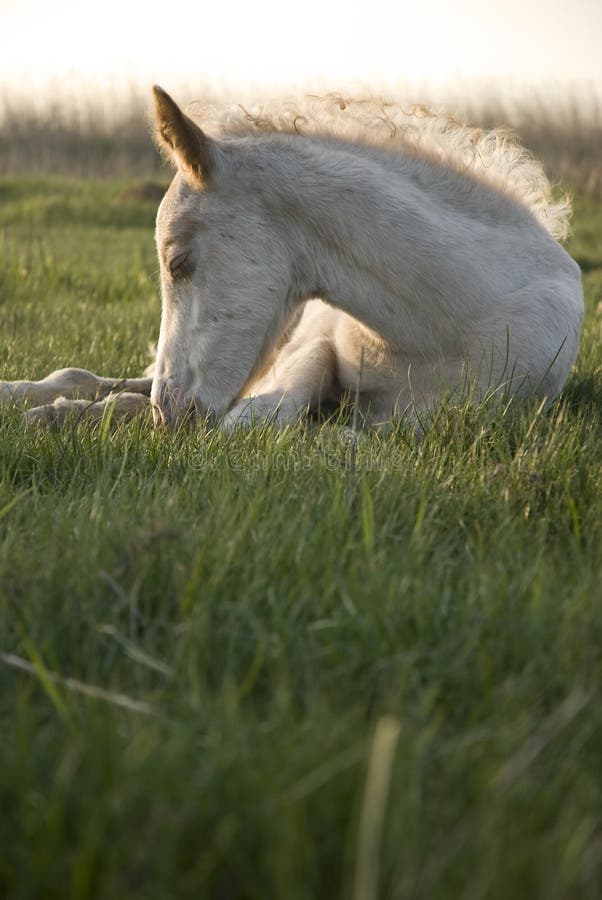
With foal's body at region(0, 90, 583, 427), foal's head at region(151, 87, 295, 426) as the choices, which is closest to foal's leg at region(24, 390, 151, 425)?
foal's body at region(0, 90, 583, 427)

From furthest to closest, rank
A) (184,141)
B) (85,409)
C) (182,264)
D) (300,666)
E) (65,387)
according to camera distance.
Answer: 1. (65,387)
2. (182,264)
3. (184,141)
4. (85,409)
5. (300,666)

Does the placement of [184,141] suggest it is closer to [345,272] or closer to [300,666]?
[345,272]

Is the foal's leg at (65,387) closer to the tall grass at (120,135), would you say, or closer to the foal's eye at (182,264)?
the foal's eye at (182,264)

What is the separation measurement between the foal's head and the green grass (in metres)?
0.61

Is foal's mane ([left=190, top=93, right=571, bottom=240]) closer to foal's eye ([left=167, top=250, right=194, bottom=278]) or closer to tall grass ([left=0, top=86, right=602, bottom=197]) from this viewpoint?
foal's eye ([left=167, top=250, right=194, bottom=278])

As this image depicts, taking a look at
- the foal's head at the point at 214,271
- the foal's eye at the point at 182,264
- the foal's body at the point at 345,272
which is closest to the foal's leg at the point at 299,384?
the foal's body at the point at 345,272

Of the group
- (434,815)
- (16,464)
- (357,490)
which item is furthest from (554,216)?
(434,815)

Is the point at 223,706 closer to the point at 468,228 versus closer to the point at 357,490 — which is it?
the point at 357,490

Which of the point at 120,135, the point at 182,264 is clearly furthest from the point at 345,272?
the point at 120,135

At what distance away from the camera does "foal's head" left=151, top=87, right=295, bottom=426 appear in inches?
148

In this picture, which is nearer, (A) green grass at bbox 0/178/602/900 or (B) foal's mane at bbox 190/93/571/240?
(A) green grass at bbox 0/178/602/900

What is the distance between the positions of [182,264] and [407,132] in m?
1.14

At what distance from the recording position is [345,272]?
12.4 ft

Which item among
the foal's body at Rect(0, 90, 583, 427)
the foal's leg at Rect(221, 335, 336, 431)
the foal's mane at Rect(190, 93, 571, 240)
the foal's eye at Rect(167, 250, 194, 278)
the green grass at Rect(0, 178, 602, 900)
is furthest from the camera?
the foal's leg at Rect(221, 335, 336, 431)
